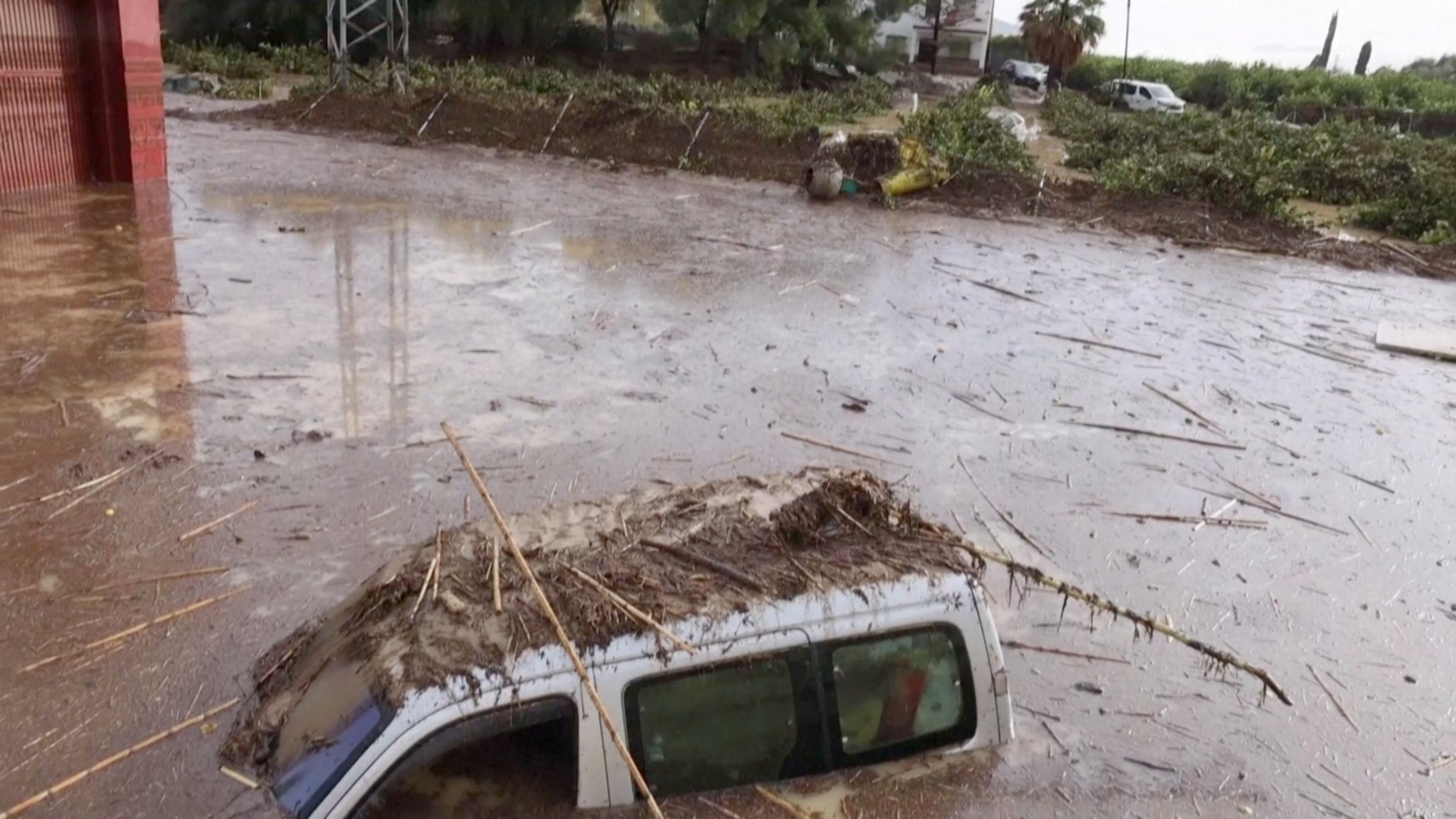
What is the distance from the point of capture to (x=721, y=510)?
4902 mm

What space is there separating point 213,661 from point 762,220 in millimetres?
14229

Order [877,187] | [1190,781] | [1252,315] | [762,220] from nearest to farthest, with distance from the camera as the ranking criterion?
[1190,781] → [1252,315] → [762,220] → [877,187]

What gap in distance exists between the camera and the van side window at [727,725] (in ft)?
13.1

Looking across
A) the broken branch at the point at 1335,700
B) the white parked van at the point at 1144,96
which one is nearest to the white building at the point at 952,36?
the white parked van at the point at 1144,96

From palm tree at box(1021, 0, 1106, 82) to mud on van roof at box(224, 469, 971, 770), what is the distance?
53.9 meters

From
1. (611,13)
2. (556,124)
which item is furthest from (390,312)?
(611,13)

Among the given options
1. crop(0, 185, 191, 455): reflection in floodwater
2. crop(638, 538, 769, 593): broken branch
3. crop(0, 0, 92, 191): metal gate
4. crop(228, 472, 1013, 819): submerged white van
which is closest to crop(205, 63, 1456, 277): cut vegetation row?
crop(0, 0, 92, 191): metal gate

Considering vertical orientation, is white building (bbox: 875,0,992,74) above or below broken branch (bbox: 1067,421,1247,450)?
above

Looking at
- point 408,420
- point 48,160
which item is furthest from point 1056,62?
point 408,420

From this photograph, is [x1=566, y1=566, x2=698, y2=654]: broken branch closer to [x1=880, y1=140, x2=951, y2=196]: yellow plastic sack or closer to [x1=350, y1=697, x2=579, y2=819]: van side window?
[x1=350, y1=697, x2=579, y2=819]: van side window

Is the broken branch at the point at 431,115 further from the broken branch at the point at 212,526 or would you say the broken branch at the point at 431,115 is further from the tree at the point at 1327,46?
the tree at the point at 1327,46

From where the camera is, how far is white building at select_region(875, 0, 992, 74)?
6300cm

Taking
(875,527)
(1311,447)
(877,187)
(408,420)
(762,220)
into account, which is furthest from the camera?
(877,187)

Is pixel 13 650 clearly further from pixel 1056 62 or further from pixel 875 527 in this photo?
pixel 1056 62
